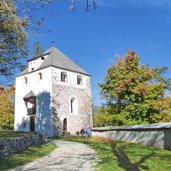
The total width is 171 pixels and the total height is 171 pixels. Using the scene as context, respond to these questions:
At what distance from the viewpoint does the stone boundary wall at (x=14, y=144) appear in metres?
14.8

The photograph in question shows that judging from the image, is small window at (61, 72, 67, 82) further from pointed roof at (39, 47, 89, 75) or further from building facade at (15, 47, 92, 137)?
pointed roof at (39, 47, 89, 75)

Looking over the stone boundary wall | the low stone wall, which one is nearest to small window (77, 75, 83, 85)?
the low stone wall

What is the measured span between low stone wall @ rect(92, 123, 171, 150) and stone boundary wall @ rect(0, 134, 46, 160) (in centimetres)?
811

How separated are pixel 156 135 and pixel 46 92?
1929 cm

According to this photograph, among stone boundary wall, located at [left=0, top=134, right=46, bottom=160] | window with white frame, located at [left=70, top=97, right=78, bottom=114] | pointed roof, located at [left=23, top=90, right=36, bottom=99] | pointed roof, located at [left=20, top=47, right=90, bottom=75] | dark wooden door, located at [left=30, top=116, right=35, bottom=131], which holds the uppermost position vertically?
pointed roof, located at [left=20, top=47, right=90, bottom=75]

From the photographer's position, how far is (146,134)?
2319 centimetres

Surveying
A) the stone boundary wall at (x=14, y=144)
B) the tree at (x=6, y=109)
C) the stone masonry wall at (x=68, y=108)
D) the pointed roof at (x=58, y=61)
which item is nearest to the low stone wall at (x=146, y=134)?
the stone boundary wall at (x=14, y=144)

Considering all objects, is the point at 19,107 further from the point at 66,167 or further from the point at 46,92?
the point at 66,167

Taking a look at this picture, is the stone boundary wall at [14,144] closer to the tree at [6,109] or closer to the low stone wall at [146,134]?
the low stone wall at [146,134]

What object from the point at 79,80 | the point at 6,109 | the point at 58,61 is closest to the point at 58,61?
the point at 58,61

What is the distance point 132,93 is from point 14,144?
16981 millimetres

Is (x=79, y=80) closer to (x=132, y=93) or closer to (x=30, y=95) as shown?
(x=30, y=95)

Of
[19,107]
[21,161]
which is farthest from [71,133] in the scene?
[21,161]

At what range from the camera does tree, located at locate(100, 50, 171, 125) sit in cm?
3036
